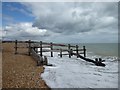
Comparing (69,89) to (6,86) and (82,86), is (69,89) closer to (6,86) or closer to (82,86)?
(82,86)

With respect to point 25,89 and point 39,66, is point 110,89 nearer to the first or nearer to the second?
point 25,89

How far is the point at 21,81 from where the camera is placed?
873cm

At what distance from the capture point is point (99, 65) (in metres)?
16.3

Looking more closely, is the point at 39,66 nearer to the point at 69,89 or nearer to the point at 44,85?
the point at 44,85

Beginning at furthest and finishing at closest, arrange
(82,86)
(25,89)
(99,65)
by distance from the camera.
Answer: (99,65), (82,86), (25,89)

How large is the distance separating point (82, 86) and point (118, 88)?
1849mm

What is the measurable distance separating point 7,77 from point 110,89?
578 centimetres

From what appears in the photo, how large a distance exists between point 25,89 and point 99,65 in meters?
10.4

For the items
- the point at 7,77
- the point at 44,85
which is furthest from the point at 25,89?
the point at 7,77

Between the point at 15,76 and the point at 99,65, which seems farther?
the point at 99,65

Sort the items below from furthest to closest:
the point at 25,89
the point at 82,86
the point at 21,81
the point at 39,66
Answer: the point at 39,66, the point at 21,81, the point at 82,86, the point at 25,89

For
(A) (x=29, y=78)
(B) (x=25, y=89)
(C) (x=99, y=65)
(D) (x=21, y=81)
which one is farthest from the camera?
(C) (x=99, y=65)

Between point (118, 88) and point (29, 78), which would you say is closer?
point (118, 88)

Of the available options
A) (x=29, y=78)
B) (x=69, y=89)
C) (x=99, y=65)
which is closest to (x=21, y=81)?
(x=29, y=78)
